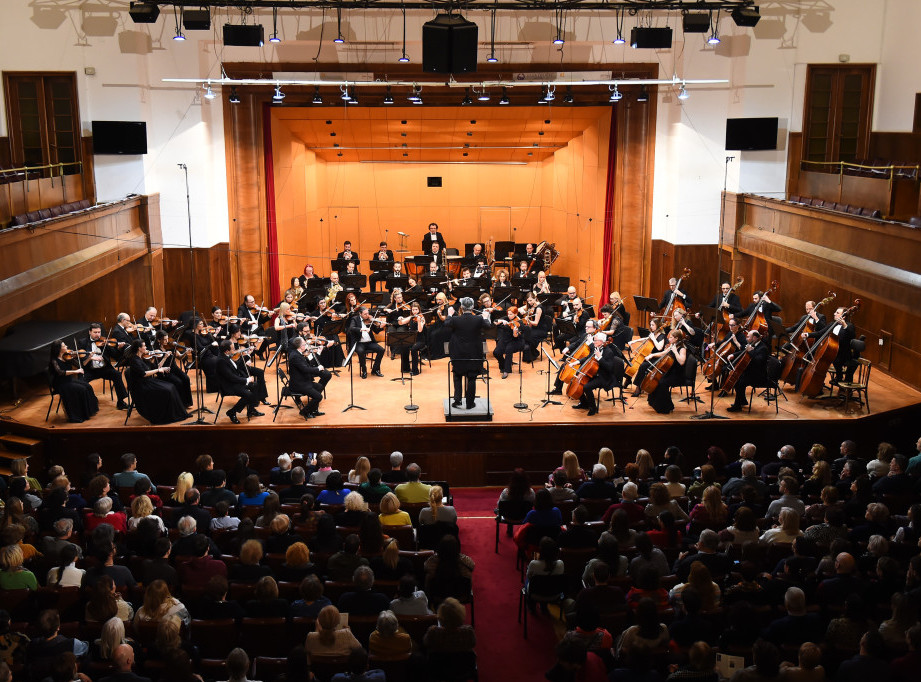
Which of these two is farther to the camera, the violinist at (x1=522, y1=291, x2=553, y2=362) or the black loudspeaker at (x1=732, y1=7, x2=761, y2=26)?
the black loudspeaker at (x1=732, y1=7, x2=761, y2=26)

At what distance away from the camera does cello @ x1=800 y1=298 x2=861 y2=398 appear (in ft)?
36.1

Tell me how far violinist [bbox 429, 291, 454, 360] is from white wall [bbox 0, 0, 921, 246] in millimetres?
5028

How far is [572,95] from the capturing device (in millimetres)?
15641

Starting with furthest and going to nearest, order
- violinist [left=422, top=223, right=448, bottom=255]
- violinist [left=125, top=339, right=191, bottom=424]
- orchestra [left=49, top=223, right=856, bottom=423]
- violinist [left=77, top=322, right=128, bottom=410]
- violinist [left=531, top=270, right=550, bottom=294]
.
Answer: violinist [left=422, top=223, right=448, bottom=255]
violinist [left=531, top=270, right=550, bottom=294]
violinist [left=77, top=322, right=128, bottom=410]
orchestra [left=49, top=223, right=856, bottom=423]
violinist [left=125, top=339, right=191, bottom=424]

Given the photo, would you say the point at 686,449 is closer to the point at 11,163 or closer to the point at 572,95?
the point at 572,95

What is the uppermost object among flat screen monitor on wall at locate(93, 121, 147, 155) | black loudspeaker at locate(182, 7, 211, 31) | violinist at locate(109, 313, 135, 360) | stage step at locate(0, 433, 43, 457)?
black loudspeaker at locate(182, 7, 211, 31)

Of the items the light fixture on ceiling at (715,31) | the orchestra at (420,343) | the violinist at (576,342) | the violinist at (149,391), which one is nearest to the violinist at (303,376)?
the orchestra at (420,343)

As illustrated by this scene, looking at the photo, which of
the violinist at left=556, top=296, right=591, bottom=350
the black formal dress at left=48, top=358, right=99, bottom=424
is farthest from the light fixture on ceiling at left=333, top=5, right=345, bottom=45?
the black formal dress at left=48, top=358, right=99, bottom=424

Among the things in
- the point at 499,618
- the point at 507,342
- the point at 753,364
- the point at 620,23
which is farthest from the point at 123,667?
the point at 620,23

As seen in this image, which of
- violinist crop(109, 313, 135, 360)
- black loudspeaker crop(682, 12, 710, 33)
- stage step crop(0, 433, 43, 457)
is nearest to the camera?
stage step crop(0, 433, 43, 457)

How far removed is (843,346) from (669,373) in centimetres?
221

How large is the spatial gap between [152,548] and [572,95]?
11.5m

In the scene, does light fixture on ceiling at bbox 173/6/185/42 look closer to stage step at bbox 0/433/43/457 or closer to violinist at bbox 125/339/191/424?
violinist at bbox 125/339/191/424

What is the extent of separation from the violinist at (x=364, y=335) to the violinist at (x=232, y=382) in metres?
2.06
